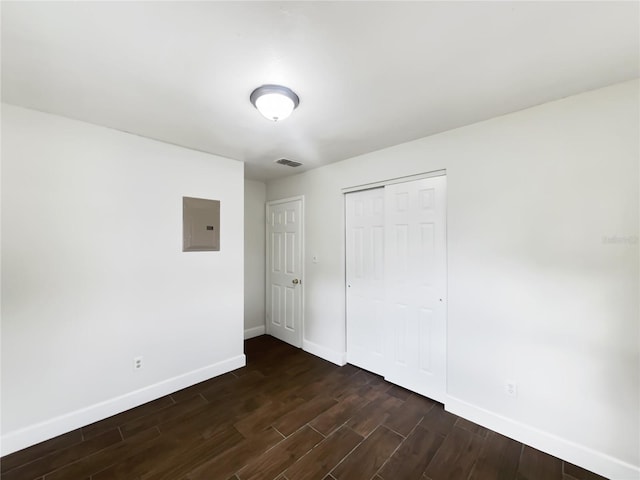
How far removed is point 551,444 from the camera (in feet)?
6.03

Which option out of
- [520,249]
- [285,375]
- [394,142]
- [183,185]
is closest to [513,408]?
[520,249]

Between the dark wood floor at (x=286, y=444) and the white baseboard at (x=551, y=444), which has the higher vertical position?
the white baseboard at (x=551, y=444)

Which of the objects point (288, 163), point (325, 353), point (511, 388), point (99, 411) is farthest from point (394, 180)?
point (99, 411)

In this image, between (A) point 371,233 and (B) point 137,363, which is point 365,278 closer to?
(A) point 371,233

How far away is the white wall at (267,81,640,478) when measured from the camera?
165 cm

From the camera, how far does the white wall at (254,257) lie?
4.05 metres

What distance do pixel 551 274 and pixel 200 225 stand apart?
313cm

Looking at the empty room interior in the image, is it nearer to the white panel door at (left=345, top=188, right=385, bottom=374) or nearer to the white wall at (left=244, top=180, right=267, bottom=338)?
the white panel door at (left=345, top=188, right=385, bottom=374)

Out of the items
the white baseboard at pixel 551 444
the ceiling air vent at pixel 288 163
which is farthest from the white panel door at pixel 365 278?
the white baseboard at pixel 551 444

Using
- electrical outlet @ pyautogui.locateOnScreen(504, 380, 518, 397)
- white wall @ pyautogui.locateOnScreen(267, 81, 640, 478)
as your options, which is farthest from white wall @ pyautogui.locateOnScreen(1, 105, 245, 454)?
electrical outlet @ pyautogui.locateOnScreen(504, 380, 518, 397)

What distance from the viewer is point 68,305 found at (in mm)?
2092

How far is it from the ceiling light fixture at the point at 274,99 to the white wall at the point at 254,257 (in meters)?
2.39

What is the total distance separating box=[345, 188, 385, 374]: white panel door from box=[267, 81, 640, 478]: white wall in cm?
77

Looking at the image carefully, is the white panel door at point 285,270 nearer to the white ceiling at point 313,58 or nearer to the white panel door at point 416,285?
the white panel door at point 416,285
